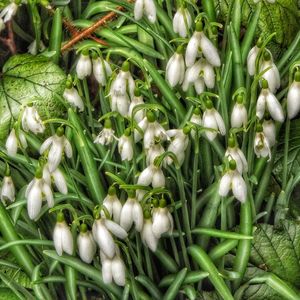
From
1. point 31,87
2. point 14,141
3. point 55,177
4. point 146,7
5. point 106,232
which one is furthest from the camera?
point 31,87

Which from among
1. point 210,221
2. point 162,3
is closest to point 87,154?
point 210,221

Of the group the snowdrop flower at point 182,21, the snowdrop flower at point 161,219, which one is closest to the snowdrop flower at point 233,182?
the snowdrop flower at point 161,219

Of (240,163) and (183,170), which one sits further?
(183,170)

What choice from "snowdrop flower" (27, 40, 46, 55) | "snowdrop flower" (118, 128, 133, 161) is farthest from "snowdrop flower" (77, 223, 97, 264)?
"snowdrop flower" (27, 40, 46, 55)

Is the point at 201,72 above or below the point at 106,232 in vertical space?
above

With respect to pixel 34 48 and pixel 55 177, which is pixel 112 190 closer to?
pixel 55 177

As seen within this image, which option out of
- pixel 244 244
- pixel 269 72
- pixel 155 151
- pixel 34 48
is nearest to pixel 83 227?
pixel 155 151

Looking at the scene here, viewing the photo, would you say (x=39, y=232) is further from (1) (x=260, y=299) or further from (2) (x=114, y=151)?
(1) (x=260, y=299)
